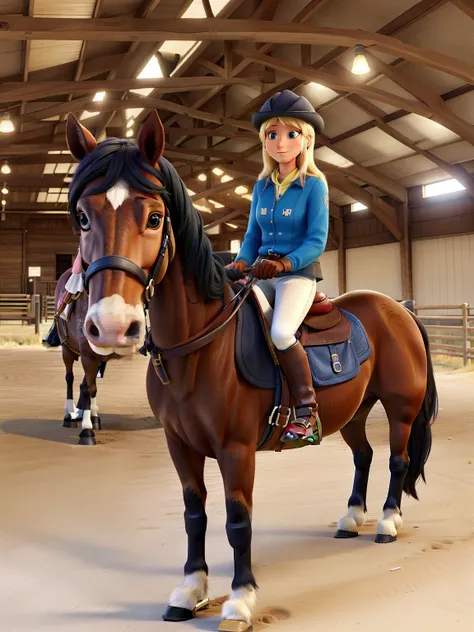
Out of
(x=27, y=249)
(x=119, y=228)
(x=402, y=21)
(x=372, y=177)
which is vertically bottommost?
(x=119, y=228)

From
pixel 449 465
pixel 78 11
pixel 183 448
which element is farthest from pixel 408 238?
pixel 183 448

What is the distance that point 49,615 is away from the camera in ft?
6.89

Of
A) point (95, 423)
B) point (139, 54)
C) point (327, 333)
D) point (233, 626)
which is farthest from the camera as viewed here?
point (139, 54)

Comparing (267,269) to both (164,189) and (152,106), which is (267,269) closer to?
(164,189)

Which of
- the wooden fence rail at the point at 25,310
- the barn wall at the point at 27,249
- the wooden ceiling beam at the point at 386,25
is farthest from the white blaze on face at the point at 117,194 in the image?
the barn wall at the point at 27,249

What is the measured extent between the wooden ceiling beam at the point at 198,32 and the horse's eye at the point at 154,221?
231 inches

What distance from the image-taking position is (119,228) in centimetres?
167

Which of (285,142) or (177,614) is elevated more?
(285,142)

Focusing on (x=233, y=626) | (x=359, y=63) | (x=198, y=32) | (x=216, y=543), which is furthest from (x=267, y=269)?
(x=359, y=63)

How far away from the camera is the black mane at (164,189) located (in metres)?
1.71

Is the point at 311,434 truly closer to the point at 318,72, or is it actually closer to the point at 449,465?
the point at 449,465

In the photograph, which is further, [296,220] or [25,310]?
[25,310]

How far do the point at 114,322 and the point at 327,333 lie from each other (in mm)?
1142

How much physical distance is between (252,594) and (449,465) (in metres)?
2.60
